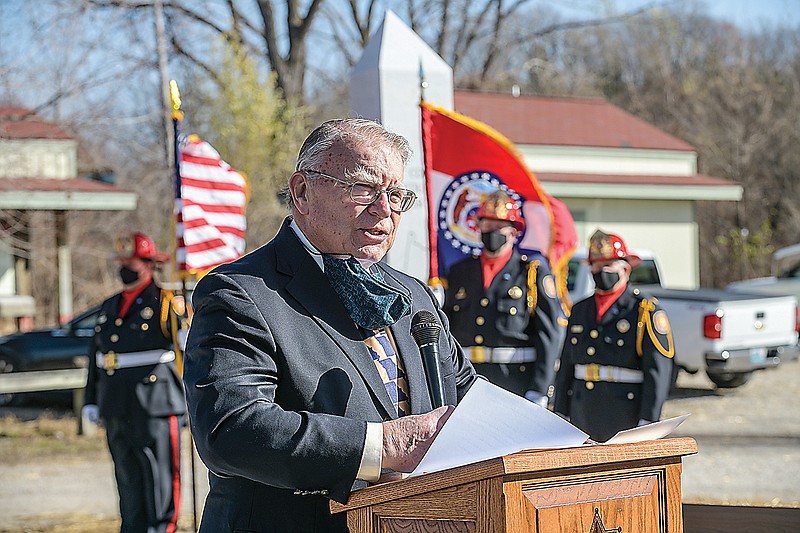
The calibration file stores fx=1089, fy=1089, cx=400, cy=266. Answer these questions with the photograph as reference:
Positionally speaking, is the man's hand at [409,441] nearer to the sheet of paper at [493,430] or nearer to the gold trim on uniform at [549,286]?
the sheet of paper at [493,430]

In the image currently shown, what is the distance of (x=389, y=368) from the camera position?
7.75 ft

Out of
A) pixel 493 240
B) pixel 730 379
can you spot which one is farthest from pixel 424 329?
pixel 730 379

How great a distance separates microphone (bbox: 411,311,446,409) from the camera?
239cm

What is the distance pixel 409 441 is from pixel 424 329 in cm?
37

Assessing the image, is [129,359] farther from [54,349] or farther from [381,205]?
[54,349]

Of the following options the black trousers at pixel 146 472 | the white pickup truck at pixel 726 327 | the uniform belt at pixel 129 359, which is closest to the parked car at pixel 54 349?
the white pickup truck at pixel 726 327

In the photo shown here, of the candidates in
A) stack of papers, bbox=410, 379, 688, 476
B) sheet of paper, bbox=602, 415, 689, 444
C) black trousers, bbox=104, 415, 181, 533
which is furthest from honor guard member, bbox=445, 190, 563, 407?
stack of papers, bbox=410, 379, 688, 476

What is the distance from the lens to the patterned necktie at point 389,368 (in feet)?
7.69

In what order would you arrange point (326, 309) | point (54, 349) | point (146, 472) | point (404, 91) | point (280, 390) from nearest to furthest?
point (280, 390) → point (326, 309) → point (404, 91) → point (146, 472) → point (54, 349)

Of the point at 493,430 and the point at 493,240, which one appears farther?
the point at 493,240

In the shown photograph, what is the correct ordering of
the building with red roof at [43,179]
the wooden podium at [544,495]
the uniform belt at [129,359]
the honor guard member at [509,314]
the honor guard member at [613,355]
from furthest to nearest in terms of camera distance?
the building with red roof at [43,179] < the uniform belt at [129,359] < the honor guard member at [509,314] < the honor guard member at [613,355] < the wooden podium at [544,495]

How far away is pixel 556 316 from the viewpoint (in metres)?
6.91

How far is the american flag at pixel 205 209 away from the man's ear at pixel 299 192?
15.9ft

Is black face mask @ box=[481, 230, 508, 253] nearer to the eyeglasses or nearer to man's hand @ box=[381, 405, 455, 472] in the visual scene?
the eyeglasses
